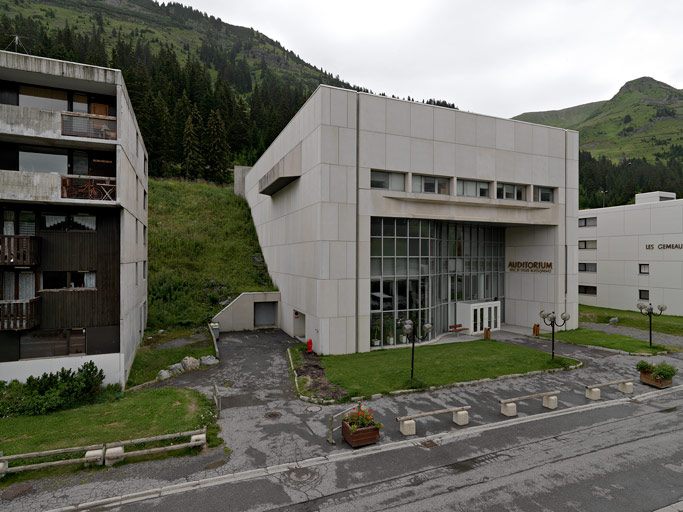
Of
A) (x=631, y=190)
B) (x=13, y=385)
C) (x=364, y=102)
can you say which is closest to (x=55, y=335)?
(x=13, y=385)

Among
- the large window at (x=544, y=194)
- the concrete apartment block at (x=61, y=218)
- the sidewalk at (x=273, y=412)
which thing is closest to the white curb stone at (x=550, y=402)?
the sidewalk at (x=273, y=412)

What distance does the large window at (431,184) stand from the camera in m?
24.9

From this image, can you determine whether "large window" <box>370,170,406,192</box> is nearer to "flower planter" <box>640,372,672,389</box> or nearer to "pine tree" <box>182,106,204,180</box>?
"flower planter" <box>640,372,672,389</box>

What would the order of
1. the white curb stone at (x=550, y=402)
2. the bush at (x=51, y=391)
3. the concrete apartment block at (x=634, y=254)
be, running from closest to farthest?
the bush at (x=51, y=391) < the white curb stone at (x=550, y=402) < the concrete apartment block at (x=634, y=254)

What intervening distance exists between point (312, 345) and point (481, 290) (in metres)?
16.3

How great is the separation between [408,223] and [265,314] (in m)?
14.5

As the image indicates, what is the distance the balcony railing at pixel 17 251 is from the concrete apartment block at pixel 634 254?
164 ft

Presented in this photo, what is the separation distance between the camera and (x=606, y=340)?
2609cm

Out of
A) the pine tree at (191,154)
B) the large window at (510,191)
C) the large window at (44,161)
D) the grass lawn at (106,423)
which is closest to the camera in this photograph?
the grass lawn at (106,423)

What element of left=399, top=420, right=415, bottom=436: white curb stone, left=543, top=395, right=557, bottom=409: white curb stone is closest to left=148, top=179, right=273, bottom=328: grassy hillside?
left=399, top=420, right=415, bottom=436: white curb stone

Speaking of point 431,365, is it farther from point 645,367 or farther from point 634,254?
point 634,254

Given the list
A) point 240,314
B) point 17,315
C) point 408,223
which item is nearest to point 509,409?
point 408,223

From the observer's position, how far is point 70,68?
621 inches

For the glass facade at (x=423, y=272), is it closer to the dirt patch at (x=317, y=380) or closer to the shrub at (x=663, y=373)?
the dirt patch at (x=317, y=380)
